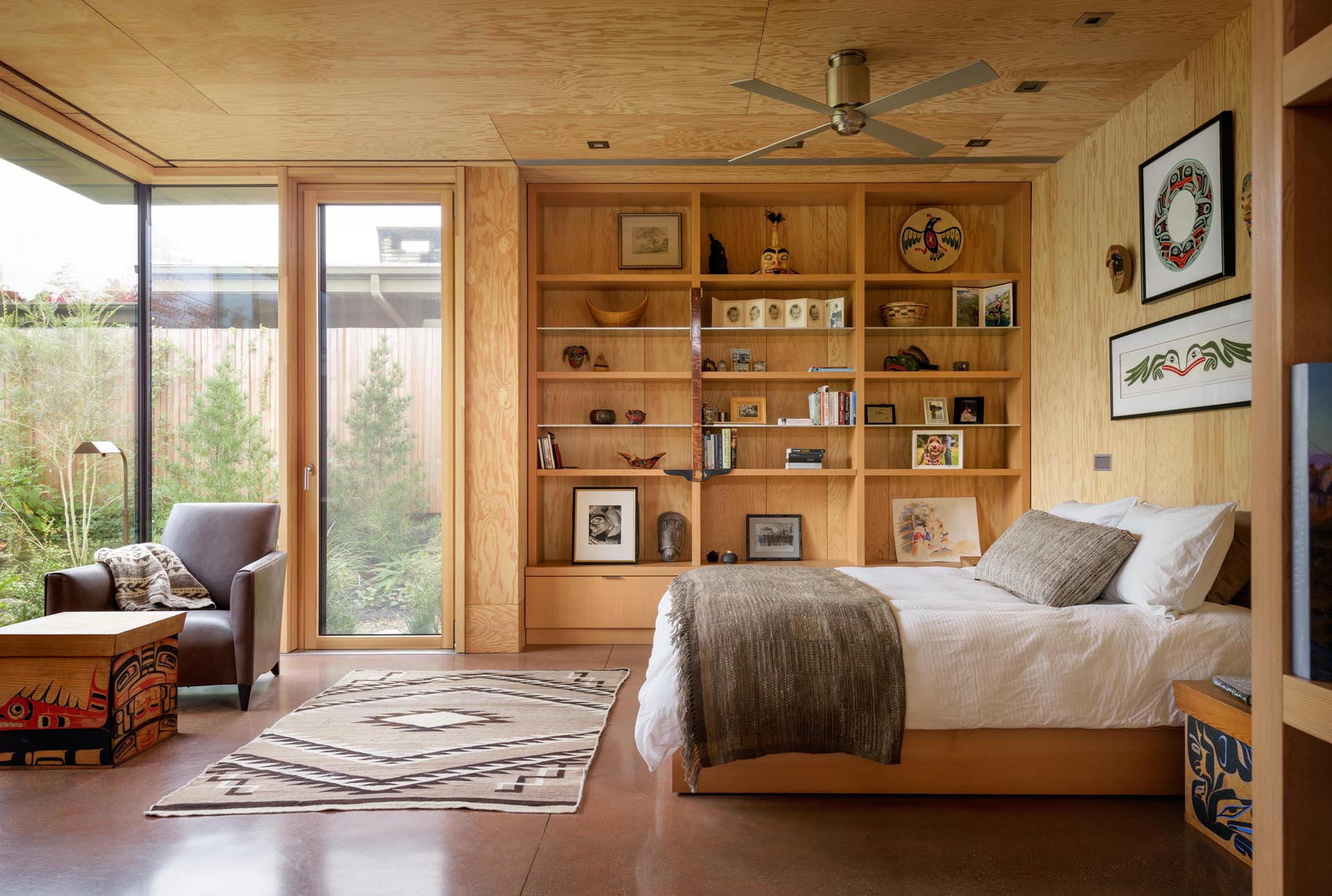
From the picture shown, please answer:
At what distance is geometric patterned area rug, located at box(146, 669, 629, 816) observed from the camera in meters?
2.62

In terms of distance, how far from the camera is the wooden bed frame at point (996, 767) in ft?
8.65

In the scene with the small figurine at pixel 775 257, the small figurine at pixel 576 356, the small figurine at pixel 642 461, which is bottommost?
the small figurine at pixel 642 461

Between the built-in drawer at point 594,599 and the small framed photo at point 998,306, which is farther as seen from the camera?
the small framed photo at point 998,306

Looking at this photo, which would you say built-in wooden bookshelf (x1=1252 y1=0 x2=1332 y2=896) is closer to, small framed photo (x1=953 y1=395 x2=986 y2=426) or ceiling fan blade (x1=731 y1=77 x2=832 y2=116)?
ceiling fan blade (x1=731 y1=77 x2=832 y2=116)

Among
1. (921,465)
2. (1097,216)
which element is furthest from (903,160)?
(921,465)

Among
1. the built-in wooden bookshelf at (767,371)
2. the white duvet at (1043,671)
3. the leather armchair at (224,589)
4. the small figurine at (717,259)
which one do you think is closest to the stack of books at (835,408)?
the built-in wooden bookshelf at (767,371)

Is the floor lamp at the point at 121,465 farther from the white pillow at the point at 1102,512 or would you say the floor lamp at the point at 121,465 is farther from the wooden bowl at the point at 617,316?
the white pillow at the point at 1102,512

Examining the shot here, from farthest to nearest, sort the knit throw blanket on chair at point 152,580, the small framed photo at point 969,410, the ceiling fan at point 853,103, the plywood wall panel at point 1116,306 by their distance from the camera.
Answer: the small framed photo at point 969,410, the knit throw blanket on chair at point 152,580, the plywood wall panel at point 1116,306, the ceiling fan at point 853,103

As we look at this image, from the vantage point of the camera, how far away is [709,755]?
250 cm

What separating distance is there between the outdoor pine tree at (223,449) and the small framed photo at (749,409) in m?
2.78

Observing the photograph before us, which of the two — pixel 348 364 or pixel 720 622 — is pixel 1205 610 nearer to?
pixel 720 622

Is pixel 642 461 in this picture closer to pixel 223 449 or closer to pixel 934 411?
pixel 934 411

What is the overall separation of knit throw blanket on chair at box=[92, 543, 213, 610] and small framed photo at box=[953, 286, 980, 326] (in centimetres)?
443

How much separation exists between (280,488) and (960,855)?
397cm
